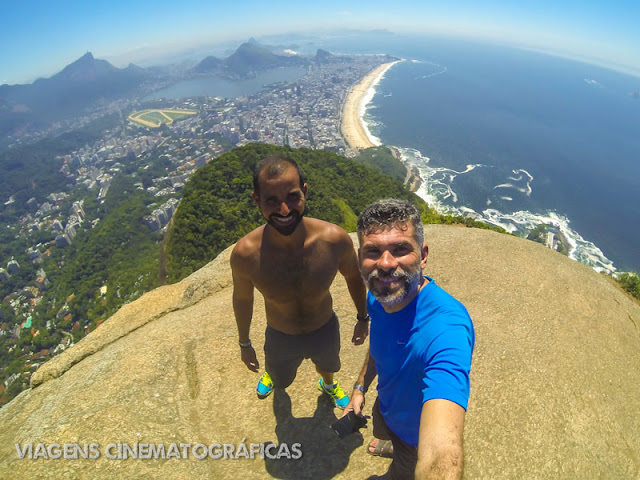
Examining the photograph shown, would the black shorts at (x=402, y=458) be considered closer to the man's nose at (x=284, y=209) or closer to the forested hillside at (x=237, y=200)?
the man's nose at (x=284, y=209)

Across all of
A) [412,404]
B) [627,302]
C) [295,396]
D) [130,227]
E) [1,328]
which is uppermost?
[412,404]

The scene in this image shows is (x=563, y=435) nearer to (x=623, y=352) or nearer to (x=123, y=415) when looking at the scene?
(x=623, y=352)

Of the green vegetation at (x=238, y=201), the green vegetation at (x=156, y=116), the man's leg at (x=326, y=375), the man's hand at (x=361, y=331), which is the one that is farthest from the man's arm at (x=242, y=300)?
the green vegetation at (x=156, y=116)

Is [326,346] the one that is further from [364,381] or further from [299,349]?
[364,381]

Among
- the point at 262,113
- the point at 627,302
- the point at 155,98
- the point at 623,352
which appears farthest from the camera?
the point at 155,98

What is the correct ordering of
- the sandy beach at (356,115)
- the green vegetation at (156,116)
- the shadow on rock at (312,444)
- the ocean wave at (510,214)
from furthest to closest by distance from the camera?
the green vegetation at (156,116)
the sandy beach at (356,115)
the ocean wave at (510,214)
the shadow on rock at (312,444)

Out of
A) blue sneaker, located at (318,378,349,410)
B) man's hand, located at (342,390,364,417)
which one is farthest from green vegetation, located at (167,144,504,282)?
man's hand, located at (342,390,364,417)

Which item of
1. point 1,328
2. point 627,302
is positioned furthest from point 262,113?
point 627,302
